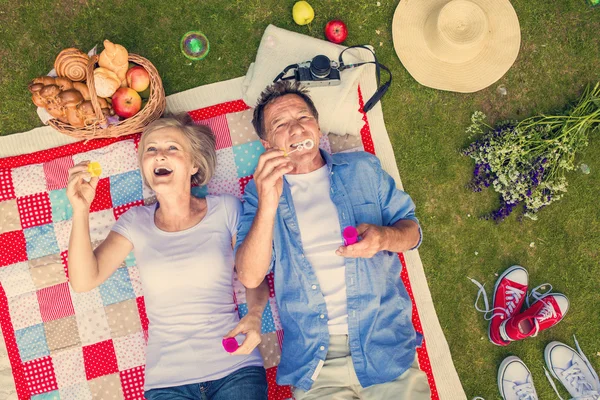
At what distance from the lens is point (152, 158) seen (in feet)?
8.91

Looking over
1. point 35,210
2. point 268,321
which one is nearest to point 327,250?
point 268,321

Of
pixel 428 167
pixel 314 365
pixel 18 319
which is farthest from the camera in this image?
pixel 428 167

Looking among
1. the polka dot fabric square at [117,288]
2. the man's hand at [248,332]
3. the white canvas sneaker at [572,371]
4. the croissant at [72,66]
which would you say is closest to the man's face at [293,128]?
the man's hand at [248,332]

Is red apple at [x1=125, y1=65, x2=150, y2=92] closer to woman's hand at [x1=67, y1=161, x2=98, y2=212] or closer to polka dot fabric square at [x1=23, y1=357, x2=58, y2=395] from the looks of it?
woman's hand at [x1=67, y1=161, x2=98, y2=212]

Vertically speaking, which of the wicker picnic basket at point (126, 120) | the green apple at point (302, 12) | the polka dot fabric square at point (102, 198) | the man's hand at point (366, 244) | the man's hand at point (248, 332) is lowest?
the man's hand at point (248, 332)

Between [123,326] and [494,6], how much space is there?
11.3ft

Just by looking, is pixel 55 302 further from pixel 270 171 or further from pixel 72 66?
pixel 270 171

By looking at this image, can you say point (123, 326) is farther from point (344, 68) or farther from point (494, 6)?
point (494, 6)

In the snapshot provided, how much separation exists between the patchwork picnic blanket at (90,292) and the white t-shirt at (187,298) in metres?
0.43

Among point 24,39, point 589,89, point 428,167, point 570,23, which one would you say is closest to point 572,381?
point 428,167

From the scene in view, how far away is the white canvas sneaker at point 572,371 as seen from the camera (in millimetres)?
3348

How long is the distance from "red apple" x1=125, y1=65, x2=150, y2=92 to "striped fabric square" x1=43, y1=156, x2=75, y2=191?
2.62ft

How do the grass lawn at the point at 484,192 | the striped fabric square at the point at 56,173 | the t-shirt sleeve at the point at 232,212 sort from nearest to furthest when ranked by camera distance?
the t-shirt sleeve at the point at 232,212 → the striped fabric square at the point at 56,173 → the grass lawn at the point at 484,192

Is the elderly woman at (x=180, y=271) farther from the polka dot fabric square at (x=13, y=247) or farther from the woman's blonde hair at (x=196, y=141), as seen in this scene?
the polka dot fabric square at (x=13, y=247)
